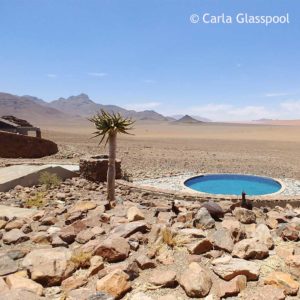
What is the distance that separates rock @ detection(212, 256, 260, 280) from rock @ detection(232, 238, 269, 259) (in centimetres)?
14

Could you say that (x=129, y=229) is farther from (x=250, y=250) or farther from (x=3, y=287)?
(x=3, y=287)

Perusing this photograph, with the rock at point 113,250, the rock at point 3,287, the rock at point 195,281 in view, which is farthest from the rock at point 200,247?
the rock at point 3,287

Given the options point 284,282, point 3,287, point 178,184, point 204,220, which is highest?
point 204,220

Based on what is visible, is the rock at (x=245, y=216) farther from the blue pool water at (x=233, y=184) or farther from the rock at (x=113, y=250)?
the blue pool water at (x=233, y=184)

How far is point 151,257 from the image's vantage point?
4809 mm

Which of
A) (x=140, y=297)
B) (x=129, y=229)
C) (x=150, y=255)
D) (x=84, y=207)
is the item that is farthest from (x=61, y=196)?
(x=140, y=297)

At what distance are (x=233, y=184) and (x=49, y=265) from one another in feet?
51.0

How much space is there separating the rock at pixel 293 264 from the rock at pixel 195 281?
42.5 inches

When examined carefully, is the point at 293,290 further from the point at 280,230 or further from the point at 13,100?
the point at 13,100

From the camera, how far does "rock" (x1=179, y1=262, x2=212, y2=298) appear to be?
400 centimetres

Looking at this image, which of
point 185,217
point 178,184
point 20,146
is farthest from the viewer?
point 20,146

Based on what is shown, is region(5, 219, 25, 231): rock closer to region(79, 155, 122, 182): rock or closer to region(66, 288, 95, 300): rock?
region(66, 288, 95, 300): rock

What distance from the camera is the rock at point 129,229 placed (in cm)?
550

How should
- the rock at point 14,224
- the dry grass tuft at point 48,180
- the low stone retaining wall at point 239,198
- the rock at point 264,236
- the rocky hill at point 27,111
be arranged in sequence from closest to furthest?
the rock at point 264,236 < the rock at point 14,224 < the low stone retaining wall at point 239,198 < the dry grass tuft at point 48,180 < the rocky hill at point 27,111
